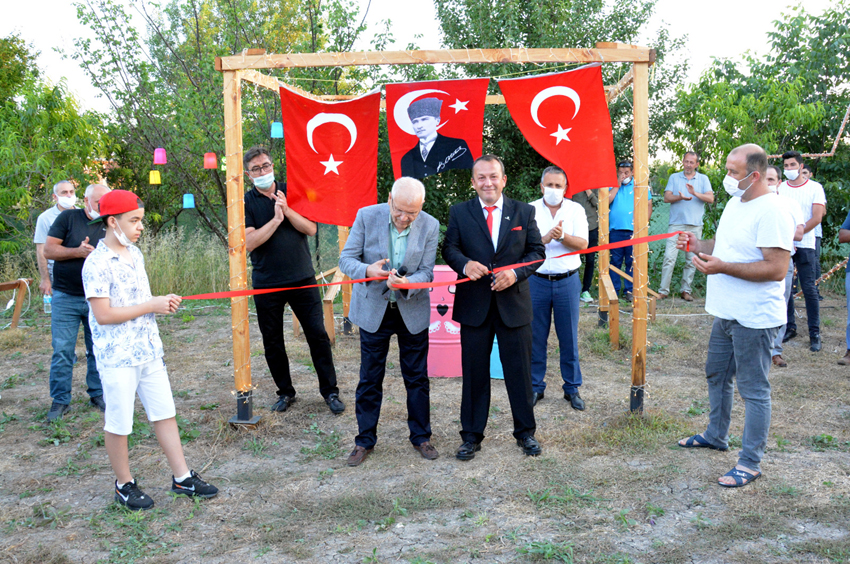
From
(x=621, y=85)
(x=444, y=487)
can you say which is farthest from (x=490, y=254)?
(x=621, y=85)

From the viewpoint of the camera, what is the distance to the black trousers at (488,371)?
4.27 metres

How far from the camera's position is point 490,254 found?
170 inches

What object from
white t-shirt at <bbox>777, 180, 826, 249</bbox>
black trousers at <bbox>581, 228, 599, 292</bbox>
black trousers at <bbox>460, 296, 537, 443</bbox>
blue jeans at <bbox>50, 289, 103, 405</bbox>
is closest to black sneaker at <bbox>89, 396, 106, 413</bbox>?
blue jeans at <bbox>50, 289, 103, 405</bbox>

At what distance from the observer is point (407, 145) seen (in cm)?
568

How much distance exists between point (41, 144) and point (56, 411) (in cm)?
774

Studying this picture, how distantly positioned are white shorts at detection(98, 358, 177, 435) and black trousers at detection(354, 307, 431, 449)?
48.8 inches

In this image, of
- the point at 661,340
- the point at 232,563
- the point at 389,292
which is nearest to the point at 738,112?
the point at 661,340

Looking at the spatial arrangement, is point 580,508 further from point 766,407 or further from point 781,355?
point 781,355

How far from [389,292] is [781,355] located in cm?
489

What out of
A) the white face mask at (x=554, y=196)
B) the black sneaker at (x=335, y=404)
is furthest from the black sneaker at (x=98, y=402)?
the white face mask at (x=554, y=196)

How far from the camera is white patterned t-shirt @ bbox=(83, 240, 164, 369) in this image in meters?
3.42

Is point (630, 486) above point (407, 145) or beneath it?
beneath

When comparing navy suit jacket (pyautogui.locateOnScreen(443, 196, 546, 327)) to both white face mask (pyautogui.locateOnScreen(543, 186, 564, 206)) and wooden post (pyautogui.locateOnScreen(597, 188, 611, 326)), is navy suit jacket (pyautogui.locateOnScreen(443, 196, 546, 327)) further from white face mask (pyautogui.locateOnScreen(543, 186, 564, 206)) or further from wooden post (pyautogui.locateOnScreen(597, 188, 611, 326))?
wooden post (pyautogui.locateOnScreen(597, 188, 611, 326))

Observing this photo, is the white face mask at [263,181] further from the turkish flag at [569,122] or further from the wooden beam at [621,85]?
the wooden beam at [621,85]
